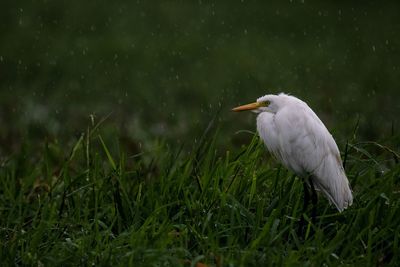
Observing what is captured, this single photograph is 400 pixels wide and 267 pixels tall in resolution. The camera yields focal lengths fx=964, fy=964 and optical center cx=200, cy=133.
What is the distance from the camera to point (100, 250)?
4012mm

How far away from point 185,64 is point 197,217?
20.1 feet

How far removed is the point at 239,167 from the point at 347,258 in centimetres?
89

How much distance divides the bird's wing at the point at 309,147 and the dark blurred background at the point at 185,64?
2311mm

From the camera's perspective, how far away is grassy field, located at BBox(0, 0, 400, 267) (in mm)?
4121

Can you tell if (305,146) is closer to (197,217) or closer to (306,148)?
(306,148)

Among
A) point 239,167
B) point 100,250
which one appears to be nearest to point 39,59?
point 239,167

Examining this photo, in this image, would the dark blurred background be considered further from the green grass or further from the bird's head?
the bird's head

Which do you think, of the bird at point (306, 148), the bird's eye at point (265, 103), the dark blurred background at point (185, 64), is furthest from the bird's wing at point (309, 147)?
the dark blurred background at point (185, 64)

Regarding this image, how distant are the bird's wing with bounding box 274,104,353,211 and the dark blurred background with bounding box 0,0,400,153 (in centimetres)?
231

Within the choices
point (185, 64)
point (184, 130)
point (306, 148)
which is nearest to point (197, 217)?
point (306, 148)

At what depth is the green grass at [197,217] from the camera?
3.93m

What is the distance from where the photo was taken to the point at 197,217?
4336 millimetres

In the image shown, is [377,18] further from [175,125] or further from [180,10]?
[175,125]

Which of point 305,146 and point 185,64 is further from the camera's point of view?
point 185,64
